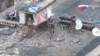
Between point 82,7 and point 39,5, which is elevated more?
point 39,5

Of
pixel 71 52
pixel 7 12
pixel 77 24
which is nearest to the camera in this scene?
pixel 71 52

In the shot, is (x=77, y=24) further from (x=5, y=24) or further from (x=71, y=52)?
(x=5, y=24)

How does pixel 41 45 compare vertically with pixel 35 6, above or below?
below

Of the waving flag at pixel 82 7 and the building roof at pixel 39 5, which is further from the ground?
the building roof at pixel 39 5

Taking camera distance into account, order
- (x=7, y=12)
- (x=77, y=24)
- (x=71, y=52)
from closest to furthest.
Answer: (x=71, y=52)
(x=77, y=24)
(x=7, y=12)

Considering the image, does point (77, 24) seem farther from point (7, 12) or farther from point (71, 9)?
point (7, 12)

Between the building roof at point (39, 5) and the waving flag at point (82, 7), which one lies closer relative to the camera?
the building roof at point (39, 5)

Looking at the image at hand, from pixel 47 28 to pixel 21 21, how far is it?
2.26 m

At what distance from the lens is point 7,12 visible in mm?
40062

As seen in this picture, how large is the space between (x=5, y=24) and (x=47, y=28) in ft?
12.2

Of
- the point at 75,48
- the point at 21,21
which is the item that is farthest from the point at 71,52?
the point at 21,21

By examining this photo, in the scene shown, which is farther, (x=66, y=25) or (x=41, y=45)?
(x=66, y=25)

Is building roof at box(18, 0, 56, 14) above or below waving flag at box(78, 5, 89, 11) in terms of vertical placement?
above

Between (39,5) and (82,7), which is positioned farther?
(82,7)
